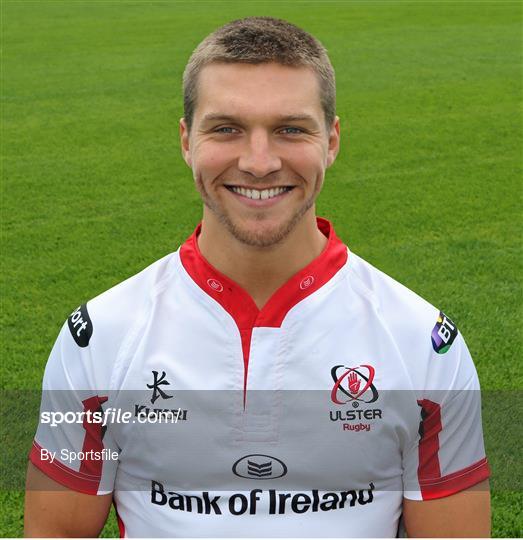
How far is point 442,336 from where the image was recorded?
82.8 inches

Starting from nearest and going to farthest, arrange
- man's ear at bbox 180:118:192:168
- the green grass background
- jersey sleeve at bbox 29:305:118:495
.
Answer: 1. jersey sleeve at bbox 29:305:118:495
2. man's ear at bbox 180:118:192:168
3. the green grass background

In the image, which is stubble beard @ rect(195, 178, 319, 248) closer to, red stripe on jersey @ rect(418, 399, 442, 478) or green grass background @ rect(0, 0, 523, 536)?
red stripe on jersey @ rect(418, 399, 442, 478)

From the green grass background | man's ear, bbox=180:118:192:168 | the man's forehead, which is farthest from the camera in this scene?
the green grass background

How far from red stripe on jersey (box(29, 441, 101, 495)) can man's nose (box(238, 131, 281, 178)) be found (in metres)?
0.89

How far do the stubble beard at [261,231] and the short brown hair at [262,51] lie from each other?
22cm

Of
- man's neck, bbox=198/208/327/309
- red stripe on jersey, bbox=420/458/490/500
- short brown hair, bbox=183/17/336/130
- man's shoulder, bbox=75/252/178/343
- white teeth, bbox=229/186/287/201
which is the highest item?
short brown hair, bbox=183/17/336/130

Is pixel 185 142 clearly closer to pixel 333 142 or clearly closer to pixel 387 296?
pixel 333 142

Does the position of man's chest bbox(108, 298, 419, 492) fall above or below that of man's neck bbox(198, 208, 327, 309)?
below

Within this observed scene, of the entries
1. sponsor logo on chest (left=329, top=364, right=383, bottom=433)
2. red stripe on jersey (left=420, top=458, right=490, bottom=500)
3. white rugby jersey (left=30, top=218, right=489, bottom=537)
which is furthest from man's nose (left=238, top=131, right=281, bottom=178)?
red stripe on jersey (left=420, top=458, right=490, bottom=500)

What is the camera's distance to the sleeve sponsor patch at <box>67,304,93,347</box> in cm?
212

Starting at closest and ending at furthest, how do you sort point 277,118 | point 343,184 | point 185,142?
point 277,118
point 185,142
point 343,184

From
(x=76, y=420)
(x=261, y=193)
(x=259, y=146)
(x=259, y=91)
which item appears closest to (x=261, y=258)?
(x=261, y=193)

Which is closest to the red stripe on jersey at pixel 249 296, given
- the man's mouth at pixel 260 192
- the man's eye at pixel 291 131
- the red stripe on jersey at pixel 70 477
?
the man's mouth at pixel 260 192

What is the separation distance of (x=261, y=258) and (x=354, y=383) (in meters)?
0.40
